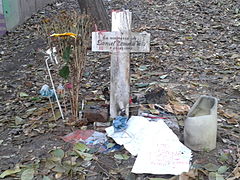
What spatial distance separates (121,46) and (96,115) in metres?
0.74

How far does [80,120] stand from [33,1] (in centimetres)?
717

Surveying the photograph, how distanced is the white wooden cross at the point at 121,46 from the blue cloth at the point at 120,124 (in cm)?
24

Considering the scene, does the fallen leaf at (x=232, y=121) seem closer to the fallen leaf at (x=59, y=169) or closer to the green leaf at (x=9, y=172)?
the fallen leaf at (x=59, y=169)

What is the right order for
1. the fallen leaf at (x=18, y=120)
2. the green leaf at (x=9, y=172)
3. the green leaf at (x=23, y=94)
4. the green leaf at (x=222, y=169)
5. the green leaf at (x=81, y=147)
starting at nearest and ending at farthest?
the green leaf at (x=222, y=169)
the green leaf at (x=9, y=172)
the green leaf at (x=81, y=147)
the fallen leaf at (x=18, y=120)
the green leaf at (x=23, y=94)

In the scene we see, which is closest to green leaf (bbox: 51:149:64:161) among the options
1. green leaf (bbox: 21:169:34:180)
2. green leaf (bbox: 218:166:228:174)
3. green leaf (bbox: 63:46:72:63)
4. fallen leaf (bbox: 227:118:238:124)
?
green leaf (bbox: 21:169:34:180)

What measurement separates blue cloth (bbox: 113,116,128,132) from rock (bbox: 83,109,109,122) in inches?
11.0

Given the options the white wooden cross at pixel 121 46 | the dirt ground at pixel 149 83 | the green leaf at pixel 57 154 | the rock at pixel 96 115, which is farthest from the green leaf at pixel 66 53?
the green leaf at pixel 57 154

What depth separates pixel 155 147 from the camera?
9.50 ft

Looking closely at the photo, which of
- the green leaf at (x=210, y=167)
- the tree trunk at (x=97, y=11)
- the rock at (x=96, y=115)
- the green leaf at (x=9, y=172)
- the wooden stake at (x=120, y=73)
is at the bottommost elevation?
the green leaf at (x=9, y=172)

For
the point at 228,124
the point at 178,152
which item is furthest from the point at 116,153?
the point at 228,124

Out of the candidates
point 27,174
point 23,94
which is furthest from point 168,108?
point 23,94

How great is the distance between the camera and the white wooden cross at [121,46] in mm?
3234

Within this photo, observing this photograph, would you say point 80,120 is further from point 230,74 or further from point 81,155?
point 230,74

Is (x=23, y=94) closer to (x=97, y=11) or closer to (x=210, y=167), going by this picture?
(x=97, y=11)
